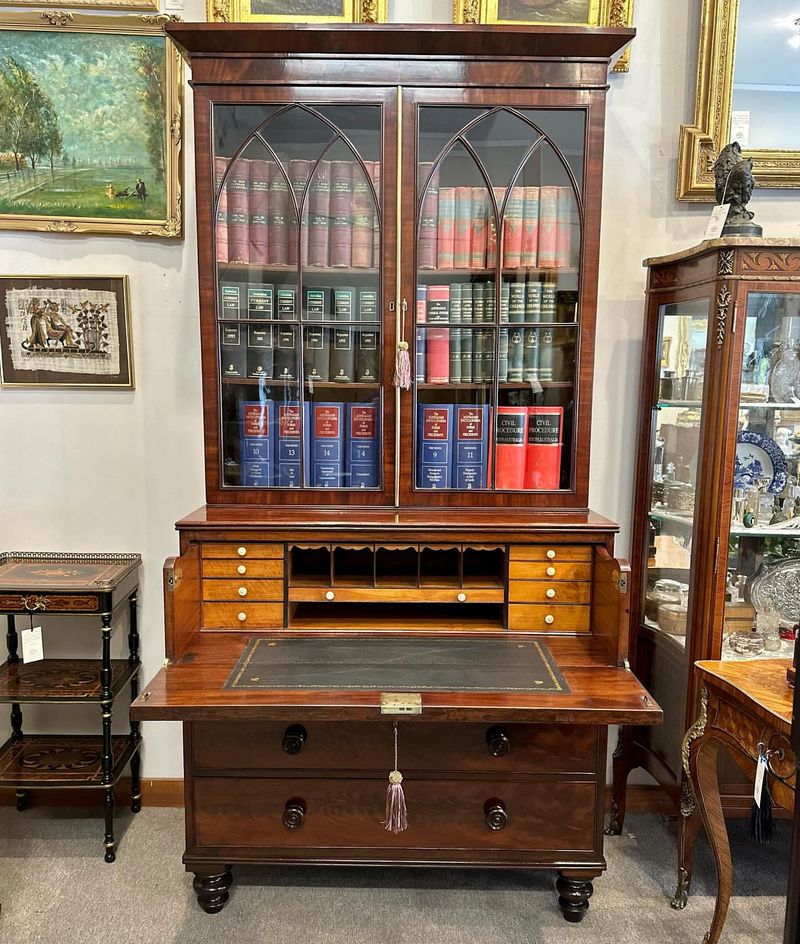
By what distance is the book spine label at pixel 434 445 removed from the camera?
1.92m

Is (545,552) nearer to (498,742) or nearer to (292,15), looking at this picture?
(498,742)

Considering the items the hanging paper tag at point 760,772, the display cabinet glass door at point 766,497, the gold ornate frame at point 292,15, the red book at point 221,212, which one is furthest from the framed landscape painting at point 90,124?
the hanging paper tag at point 760,772

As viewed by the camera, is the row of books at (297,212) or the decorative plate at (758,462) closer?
the row of books at (297,212)

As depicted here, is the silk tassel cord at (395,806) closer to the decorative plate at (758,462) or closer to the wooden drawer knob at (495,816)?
the wooden drawer knob at (495,816)

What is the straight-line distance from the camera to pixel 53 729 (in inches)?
94.6

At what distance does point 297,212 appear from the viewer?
1.87 metres

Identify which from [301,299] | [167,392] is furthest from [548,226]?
[167,392]

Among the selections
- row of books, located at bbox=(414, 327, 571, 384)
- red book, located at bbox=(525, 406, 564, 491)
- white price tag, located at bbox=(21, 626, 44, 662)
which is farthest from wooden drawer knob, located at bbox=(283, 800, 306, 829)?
row of books, located at bbox=(414, 327, 571, 384)

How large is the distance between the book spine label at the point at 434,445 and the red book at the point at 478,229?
1.39 feet

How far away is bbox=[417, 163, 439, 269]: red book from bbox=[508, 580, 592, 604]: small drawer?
945 millimetres

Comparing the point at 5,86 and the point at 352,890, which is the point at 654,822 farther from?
the point at 5,86

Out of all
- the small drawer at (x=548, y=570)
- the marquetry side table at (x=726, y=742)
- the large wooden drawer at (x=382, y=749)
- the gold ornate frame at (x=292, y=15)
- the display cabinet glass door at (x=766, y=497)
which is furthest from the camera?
the gold ornate frame at (x=292, y=15)

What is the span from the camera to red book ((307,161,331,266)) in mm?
1855

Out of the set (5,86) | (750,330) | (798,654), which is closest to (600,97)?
(750,330)
